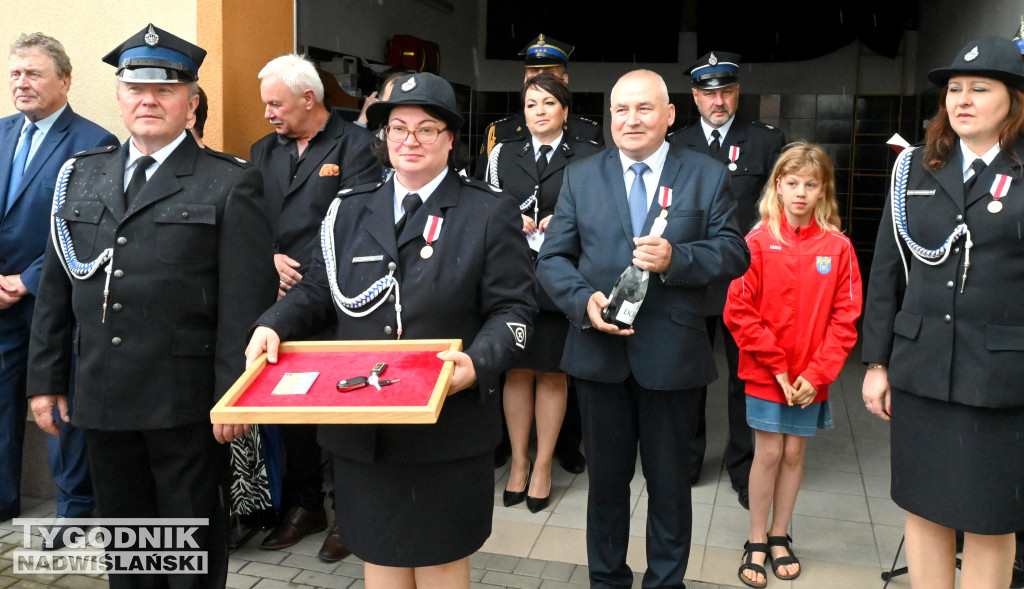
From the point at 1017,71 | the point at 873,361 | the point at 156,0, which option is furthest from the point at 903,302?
the point at 156,0

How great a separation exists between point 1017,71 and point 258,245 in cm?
242

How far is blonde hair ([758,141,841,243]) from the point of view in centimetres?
391

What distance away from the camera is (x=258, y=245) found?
9.89 feet

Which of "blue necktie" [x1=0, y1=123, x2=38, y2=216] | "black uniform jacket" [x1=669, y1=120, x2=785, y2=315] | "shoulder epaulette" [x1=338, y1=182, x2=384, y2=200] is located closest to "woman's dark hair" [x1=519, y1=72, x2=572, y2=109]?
"black uniform jacket" [x1=669, y1=120, x2=785, y2=315]

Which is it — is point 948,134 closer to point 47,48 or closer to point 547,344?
point 547,344

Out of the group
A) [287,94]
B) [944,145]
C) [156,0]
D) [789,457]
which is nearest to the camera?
[944,145]

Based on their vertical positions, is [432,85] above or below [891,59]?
below

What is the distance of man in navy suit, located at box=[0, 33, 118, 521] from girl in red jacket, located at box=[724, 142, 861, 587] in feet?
10.1

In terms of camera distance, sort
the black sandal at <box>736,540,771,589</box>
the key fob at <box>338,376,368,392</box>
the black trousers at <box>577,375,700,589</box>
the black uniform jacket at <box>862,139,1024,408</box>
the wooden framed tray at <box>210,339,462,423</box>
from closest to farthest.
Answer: the wooden framed tray at <box>210,339,462,423</box>, the key fob at <box>338,376,368,392</box>, the black uniform jacket at <box>862,139,1024,408</box>, the black trousers at <box>577,375,700,589</box>, the black sandal at <box>736,540,771,589</box>

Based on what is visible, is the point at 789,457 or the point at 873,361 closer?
the point at 873,361

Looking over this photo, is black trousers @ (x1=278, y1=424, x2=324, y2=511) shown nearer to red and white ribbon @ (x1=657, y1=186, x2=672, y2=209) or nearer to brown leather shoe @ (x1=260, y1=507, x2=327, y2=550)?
brown leather shoe @ (x1=260, y1=507, x2=327, y2=550)

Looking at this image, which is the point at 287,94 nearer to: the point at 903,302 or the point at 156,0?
the point at 156,0

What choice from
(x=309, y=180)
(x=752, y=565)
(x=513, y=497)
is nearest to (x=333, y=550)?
(x=513, y=497)

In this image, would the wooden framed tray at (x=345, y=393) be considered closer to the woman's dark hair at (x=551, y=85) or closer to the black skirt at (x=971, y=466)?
the black skirt at (x=971, y=466)
